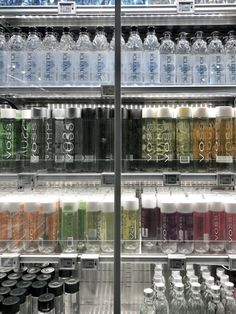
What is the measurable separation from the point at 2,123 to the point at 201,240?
3.79 feet

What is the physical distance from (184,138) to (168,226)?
44 centimetres

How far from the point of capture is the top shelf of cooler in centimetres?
155

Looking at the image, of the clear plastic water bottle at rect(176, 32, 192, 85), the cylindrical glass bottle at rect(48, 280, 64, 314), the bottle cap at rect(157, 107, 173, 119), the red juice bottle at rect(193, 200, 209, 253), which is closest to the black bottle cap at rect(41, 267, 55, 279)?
the cylindrical glass bottle at rect(48, 280, 64, 314)

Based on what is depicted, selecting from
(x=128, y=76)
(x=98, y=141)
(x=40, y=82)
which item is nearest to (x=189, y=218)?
(x=98, y=141)

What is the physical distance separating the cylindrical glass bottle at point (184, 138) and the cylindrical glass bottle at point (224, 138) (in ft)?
0.45

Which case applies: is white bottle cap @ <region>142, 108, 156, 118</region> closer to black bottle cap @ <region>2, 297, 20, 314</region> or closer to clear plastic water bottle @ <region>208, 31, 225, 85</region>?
→ clear plastic water bottle @ <region>208, 31, 225, 85</region>

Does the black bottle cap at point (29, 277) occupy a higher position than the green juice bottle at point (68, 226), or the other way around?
the green juice bottle at point (68, 226)

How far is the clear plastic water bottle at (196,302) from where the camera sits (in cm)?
142

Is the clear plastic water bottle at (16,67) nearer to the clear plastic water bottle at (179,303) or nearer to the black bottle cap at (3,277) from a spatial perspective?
the black bottle cap at (3,277)

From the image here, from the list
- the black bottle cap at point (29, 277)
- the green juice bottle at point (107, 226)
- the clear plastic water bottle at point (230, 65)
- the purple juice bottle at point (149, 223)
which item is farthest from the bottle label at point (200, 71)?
the black bottle cap at point (29, 277)

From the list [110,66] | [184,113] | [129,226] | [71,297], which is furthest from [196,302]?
[110,66]

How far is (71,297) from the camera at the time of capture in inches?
56.3

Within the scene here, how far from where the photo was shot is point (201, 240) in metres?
1.46

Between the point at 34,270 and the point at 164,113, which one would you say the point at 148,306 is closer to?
the point at 34,270
